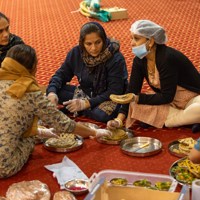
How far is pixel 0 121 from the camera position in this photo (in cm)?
289

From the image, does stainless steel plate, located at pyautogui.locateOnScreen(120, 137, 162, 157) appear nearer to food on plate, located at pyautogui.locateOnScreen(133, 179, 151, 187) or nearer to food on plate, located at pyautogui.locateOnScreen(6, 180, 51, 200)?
food on plate, located at pyautogui.locateOnScreen(133, 179, 151, 187)

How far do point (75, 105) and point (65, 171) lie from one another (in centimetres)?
84

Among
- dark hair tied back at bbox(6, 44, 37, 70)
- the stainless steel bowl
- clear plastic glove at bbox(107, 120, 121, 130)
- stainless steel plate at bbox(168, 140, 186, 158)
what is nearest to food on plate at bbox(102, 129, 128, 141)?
clear plastic glove at bbox(107, 120, 121, 130)

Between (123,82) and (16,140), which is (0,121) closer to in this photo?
(16,140)

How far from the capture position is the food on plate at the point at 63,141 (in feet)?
11.1

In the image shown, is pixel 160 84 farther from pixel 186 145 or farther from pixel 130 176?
pixel 130 176

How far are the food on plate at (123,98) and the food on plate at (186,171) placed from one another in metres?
0.82

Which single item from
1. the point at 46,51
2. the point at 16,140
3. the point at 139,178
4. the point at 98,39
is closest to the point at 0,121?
the point at 16,140

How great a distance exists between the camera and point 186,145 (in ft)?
10.4

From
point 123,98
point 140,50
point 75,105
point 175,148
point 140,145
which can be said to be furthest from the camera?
point 75,105

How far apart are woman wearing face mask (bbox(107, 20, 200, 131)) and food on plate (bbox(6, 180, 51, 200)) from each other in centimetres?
94

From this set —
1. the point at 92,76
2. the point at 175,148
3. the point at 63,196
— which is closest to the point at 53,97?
the point at 92,76

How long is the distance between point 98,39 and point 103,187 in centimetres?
169

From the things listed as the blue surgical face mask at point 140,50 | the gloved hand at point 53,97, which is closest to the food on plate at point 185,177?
the blue surgical face mask at point 140,50
